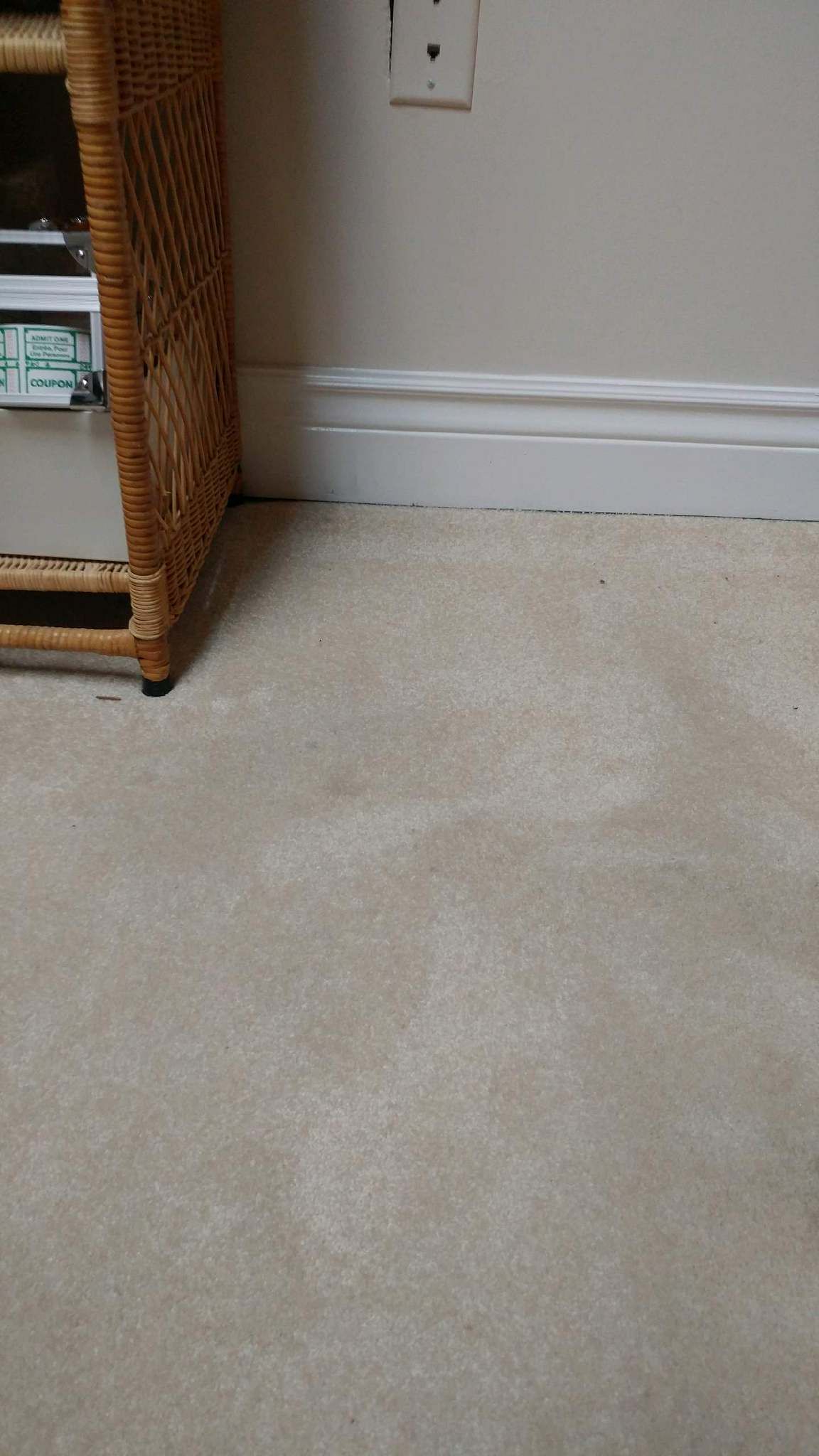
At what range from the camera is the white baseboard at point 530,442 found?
1.21 m

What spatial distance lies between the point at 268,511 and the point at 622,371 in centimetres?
47

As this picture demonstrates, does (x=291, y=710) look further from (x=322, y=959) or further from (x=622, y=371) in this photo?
(x=622, y=371)

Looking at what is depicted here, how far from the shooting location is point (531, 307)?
1.17 m

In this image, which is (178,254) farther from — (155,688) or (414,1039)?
(414,1039)

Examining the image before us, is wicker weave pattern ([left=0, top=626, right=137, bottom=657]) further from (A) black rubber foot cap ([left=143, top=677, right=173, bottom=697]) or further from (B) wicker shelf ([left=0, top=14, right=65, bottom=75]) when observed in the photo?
(B) wicker shelf ([left=0, top=14, right=65, bottom=75])

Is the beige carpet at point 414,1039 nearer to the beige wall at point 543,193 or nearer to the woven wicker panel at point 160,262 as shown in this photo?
the woven wicker panel at point 160,262

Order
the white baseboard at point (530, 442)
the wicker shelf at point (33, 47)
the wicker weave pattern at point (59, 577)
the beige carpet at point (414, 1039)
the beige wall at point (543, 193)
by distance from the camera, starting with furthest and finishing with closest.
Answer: the white baseboard at point (530, 442)
the beige wall at point (543, 193)
the wicker weave pattern at point (59, 577)
the wicker shelf at point (33, 47)
the beige carpet at point (414, 1039)

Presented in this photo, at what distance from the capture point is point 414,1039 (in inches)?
26.0

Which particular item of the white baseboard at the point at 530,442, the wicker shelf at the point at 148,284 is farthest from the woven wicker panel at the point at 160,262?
the white baseboard at the point at 530,442

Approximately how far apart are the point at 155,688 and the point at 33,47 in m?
0.50

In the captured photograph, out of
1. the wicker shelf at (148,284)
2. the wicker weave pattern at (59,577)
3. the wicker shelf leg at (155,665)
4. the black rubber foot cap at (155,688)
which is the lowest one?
the black rubber foot cap at (155,688)

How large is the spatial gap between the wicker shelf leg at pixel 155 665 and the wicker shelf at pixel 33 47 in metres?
0.43

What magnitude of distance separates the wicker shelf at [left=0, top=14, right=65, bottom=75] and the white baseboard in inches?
19.6

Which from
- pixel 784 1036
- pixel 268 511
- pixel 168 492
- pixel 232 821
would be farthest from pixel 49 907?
pixel 268 511
